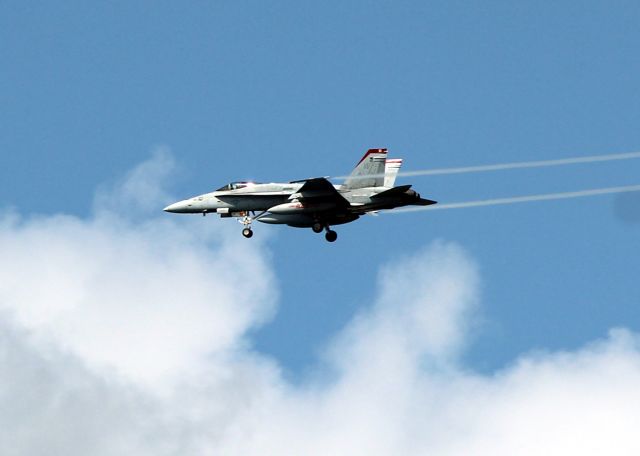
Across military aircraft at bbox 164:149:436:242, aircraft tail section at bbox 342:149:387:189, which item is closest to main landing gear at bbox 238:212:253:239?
military aircraft at bbox 164:149:436:242

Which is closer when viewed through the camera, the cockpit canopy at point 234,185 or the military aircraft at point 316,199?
the military aircraft at point 316,199

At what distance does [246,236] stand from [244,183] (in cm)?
305

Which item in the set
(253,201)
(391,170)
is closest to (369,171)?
(391,170)

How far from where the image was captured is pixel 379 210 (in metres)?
61.1

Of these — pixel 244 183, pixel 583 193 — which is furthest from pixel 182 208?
pixel 583 193

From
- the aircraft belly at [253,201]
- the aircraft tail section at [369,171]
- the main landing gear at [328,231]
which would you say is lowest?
the main landing gear at [328,231]

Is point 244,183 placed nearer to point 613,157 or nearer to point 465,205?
point 465,205

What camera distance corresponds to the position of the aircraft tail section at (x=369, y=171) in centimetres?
6225

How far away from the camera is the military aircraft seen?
6006 cm

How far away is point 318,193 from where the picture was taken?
60.3 m

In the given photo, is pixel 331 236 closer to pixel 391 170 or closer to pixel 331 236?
pixel 331 236

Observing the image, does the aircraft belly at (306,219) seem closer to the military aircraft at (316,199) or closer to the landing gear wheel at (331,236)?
the military aircraft at (316,199)

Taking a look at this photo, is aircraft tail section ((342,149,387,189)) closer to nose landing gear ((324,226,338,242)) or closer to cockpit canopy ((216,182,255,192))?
nose landing gear ((324,226,338,242))

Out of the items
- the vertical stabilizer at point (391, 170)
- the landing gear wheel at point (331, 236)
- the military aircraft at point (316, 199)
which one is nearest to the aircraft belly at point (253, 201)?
the military aircraft at point (316, 199)
